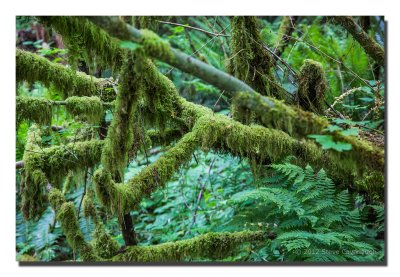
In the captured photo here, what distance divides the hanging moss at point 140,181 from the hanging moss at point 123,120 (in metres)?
0.09

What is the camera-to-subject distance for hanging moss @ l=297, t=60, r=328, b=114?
8.45 ft

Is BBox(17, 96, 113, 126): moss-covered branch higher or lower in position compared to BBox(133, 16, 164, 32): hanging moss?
lower

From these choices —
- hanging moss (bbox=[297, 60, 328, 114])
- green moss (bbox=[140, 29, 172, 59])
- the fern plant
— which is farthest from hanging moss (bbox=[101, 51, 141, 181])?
hanging moss (bbox=[297, 60, 328, 114])

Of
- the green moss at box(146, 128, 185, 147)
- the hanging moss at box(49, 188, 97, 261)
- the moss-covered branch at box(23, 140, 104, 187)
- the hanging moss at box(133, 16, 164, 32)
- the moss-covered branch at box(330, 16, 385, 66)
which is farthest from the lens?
the moss-covered branch at box(330, 16, 385, 66)

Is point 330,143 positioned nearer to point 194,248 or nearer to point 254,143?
point 254,143

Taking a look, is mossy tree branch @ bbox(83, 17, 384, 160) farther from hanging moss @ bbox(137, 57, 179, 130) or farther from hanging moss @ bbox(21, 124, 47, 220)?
hanging moss @ bbox(21, 124, 47, 220)

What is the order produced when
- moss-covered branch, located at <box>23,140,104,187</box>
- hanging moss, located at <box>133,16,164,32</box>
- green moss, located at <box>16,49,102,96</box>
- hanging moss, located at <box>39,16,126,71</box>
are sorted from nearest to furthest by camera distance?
hanging moss, located at <box>39,16,126,71</box> < green moss, located at <box>16,49,102,96</box> < hanging moss, located at <box>133,16,164,32</box> < moss-covered branch, located at <box>23,140,104,187</box>

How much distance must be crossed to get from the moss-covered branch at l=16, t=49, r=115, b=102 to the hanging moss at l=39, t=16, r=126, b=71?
218mm

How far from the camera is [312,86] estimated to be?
8.61 ft

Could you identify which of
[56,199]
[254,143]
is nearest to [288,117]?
[254,143]

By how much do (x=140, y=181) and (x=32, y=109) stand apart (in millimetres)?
726

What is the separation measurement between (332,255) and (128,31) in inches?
63.6

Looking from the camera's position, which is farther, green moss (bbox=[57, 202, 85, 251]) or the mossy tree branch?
green moss (bbox=[57, 202, 85, 251])

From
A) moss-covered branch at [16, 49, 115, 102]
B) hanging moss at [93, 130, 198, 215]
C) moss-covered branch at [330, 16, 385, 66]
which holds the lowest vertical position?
hanging moss at [93, 130, 198, 215]
